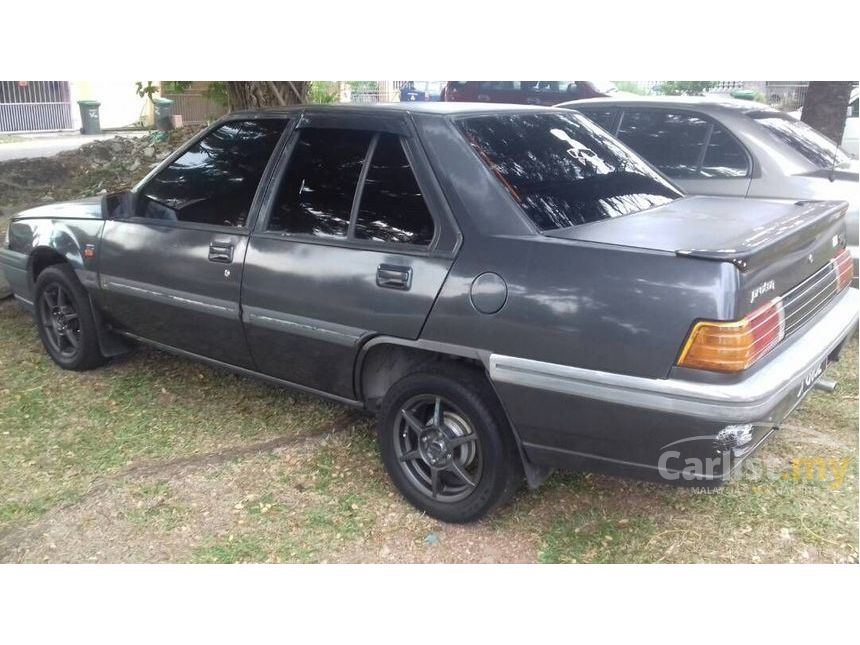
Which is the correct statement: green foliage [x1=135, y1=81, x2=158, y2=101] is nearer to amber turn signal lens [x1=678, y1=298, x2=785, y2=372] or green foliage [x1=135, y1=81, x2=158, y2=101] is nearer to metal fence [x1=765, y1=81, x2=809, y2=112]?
metal fence [x1=765, y1=81, x2=809, y2=112]

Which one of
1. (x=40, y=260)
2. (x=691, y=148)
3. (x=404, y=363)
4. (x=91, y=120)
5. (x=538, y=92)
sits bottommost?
(x=404, y=363)

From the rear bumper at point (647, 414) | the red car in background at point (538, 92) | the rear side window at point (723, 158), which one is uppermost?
the red car in background at point (538, 92)

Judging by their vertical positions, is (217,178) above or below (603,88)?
below

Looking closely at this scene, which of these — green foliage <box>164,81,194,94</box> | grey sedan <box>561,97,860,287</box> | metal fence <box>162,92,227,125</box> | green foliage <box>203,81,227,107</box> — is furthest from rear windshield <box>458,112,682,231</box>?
metal fence <box>162,92,227,125</box>

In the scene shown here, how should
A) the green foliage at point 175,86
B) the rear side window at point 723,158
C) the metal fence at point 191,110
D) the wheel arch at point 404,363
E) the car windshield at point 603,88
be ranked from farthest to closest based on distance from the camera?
the car windshield at point 603,88
the metal fence at point 191,110
the green foliage at point 175,86
the rear side window at point 723,158
the wheel arch at point 404,363

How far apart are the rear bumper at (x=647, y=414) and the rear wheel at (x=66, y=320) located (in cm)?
291

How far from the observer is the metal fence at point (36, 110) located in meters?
12.1

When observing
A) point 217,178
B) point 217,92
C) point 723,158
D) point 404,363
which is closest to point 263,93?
point 217,92

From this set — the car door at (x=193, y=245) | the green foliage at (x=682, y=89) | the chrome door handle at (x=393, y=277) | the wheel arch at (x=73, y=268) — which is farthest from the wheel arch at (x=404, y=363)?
the green foliage at (x=682, y=89)

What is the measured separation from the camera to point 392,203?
3.21 metres

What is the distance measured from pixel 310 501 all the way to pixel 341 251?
3.75ft

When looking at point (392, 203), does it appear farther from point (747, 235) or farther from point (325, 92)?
point (325, 92)

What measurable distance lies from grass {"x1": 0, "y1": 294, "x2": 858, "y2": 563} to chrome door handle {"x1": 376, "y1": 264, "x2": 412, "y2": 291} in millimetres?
1000

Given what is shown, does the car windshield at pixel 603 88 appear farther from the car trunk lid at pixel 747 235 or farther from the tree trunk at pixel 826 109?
the car trunk lid at pixel 747 235
